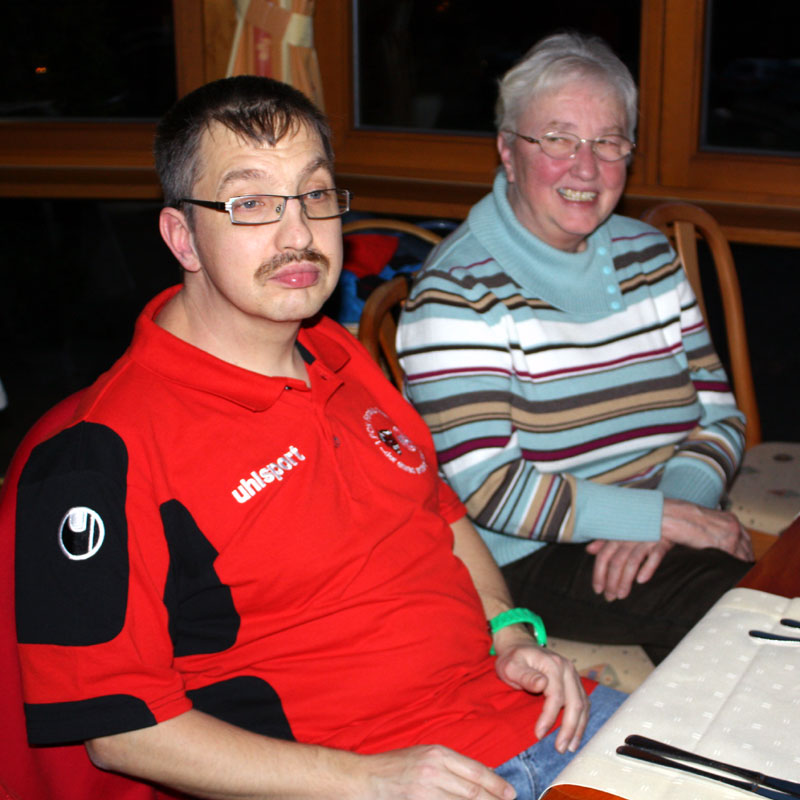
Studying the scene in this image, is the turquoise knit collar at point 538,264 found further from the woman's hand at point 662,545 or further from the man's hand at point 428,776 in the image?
the man's hand at point 428,776

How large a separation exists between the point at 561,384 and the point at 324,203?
61cm

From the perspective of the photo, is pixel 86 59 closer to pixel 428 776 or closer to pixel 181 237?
pixel 181 237

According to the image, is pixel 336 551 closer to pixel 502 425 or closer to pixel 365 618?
pixel 365 618

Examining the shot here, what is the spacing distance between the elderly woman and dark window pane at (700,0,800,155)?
4.88 ft

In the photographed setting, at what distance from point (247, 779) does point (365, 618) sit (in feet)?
0.77

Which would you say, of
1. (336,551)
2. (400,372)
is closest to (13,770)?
(336,551)

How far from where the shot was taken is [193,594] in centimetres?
109

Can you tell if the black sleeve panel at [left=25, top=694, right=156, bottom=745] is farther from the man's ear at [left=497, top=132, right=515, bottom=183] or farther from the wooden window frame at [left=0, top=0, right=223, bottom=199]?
the wooden window frame at [left=0, top=0, right=223, bottom=199]

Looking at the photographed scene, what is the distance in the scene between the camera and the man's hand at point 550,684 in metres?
1.22

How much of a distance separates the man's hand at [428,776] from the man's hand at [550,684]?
150 mm

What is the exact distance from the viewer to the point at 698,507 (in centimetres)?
167

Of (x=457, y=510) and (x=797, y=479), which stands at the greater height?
(x=457, y=510)

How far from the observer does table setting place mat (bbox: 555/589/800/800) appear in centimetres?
81

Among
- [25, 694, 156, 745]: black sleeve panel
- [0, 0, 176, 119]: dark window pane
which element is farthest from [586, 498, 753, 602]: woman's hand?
[0, 0, 176, 119]: dark window pane
